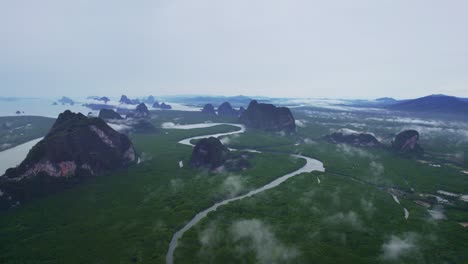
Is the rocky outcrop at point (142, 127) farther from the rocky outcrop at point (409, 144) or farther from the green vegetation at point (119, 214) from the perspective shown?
the rocky outcrop at point (409, 144)

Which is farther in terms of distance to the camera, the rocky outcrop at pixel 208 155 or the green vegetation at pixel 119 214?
the rocky outcrop at pixel 208 155

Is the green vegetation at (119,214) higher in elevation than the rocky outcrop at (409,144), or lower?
lower

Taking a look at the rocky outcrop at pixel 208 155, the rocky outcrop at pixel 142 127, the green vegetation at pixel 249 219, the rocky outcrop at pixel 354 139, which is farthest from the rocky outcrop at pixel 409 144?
the rocky outcrop at pixel 142 127

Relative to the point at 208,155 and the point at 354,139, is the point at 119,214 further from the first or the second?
the point at 354,139

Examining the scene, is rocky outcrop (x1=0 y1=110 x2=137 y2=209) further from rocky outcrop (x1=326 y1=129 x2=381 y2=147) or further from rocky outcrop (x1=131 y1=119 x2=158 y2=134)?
rocky outcrop (x1=326 y1=129 x2=381 y2=147)

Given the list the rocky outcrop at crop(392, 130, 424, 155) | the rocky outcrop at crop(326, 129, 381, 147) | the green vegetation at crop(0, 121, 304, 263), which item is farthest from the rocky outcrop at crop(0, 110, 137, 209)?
the rocky outcrop at crop(392, 130, 424, 155)
